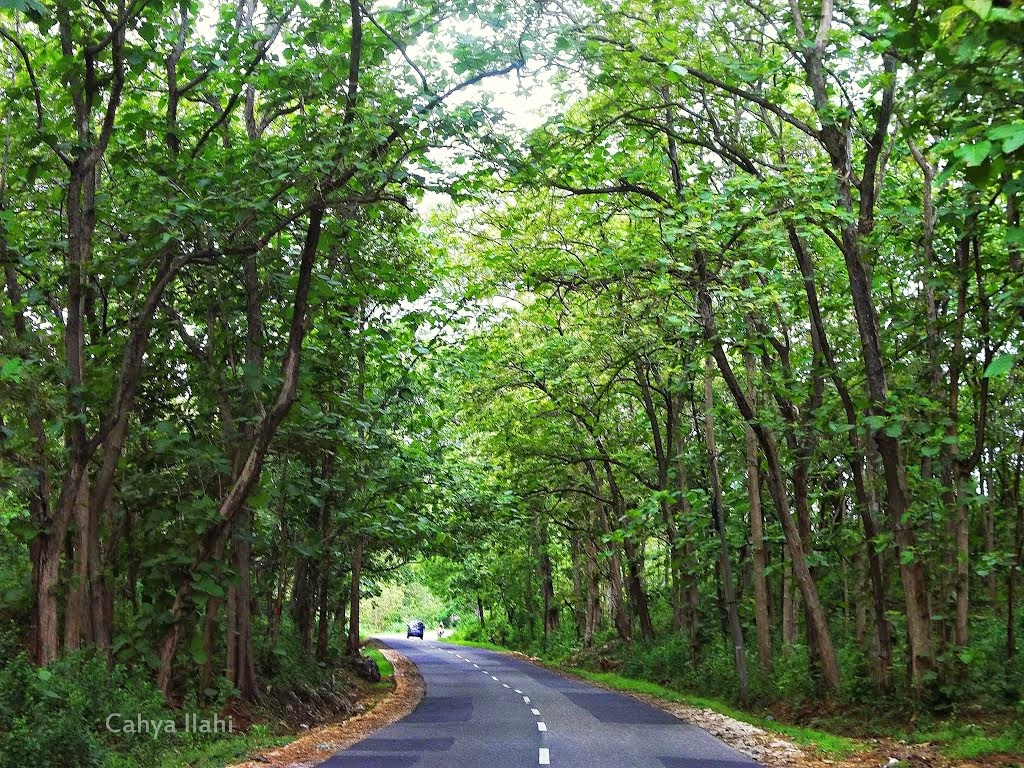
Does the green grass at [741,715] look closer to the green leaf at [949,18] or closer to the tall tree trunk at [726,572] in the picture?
the tall tree trunk at [726,572]

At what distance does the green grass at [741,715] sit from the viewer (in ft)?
44.7

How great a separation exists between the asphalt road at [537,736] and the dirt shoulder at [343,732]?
0.31 m

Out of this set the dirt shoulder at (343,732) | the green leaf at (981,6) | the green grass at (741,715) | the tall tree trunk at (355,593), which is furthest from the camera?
the tall tree trunk at (355,593)

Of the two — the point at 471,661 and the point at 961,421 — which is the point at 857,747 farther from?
the point at 471,661

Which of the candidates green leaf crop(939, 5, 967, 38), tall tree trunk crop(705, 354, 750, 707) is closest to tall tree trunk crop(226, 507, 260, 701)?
tall tree trunk crop(705, 354, 750, 707)

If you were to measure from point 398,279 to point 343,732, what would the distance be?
7752mm

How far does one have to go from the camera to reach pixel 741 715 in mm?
18891

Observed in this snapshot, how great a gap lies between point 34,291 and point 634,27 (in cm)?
945

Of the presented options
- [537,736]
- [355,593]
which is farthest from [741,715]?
[355,593]

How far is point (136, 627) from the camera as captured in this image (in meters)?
13.3

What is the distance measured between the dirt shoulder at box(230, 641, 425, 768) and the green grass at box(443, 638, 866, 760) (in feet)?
19.8

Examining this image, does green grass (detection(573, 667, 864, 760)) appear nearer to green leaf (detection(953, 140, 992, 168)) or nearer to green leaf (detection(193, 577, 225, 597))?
green leaf (detection(193, 577, 225, 597))

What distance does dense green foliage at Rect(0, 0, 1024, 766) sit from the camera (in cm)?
1099

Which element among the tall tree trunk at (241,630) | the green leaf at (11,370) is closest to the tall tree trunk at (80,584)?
the tall tree trunk at (241,630)
